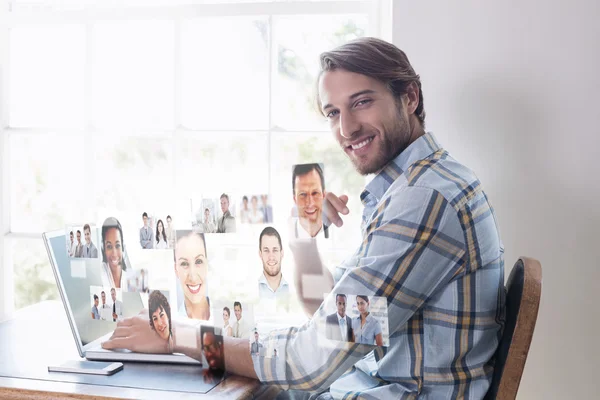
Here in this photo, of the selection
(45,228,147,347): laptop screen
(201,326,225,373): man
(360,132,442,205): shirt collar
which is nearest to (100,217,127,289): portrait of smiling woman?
(45,228,147,347): laptop screen

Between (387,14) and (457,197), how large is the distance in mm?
937

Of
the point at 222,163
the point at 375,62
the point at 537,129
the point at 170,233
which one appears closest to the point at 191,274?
the point at 170,233

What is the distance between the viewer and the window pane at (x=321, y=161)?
1989 millimetres

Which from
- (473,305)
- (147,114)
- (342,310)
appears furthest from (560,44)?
(147,114)

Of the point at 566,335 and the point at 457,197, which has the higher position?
the point at 457,197

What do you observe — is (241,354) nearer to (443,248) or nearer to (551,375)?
(443,248)

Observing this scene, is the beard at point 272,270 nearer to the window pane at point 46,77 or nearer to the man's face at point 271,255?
the man's face at point 271,255

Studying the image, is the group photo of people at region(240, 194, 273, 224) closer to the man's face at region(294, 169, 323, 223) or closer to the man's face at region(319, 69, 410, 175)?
the man's face at region(294, 169, 323, 223)

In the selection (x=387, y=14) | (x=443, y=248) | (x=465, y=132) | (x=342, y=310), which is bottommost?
(x=342, y=310)

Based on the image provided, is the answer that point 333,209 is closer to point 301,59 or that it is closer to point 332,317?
point 332,317

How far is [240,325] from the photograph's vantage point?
51.0 inches

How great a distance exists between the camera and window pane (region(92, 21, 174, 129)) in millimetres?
2109

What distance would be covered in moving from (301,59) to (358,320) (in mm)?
1114

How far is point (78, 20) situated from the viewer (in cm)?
212
